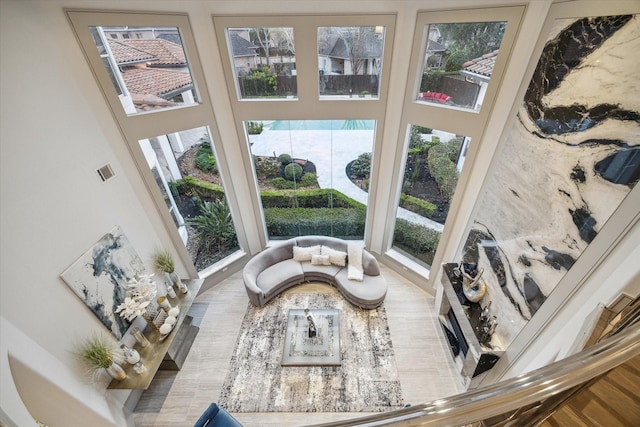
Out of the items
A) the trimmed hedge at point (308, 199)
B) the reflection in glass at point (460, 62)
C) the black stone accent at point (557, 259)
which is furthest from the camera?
the trimmed hedge at point (308, 199)

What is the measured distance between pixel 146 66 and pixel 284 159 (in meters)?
2.61

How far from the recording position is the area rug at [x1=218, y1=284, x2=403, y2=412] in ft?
13.2

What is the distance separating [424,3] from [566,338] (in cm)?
415

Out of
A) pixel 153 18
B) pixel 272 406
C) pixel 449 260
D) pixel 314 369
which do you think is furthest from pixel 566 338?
pixel 153 18

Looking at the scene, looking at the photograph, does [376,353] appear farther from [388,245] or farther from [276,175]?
[276,175]

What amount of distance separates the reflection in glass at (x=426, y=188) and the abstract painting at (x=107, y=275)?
15.3 ft

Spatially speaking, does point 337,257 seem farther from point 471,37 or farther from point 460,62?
point 471,37

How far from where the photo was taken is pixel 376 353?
15.1 feet

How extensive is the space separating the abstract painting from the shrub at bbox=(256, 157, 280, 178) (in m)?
2.57

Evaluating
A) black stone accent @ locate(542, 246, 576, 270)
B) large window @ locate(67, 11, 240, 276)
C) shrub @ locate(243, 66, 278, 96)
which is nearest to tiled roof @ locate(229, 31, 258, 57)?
shrub @ locate(243, 66, 278, 96)

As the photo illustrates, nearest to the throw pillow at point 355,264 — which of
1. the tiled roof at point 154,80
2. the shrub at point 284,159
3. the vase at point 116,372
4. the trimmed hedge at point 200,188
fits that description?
the shrub at point 284,159

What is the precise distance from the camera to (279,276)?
218 inches

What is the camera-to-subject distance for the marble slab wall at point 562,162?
7.30 feet

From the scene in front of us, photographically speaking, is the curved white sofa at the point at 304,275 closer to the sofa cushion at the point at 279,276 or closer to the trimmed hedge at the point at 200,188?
the sofa cushion at the point at 279,276
